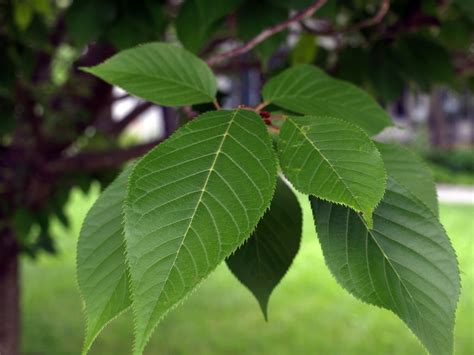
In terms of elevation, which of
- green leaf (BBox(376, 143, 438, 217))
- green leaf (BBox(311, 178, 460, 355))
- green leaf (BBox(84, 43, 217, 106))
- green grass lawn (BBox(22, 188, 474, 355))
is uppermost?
green leaf (BBox(84, 43, 217, 106))

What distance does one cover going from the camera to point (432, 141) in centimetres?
1410

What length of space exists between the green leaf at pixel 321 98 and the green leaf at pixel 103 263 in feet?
0.67

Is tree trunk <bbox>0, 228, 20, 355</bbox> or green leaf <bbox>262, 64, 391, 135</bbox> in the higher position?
green leaf <bbox>262, 64, 391, 135</bbox>

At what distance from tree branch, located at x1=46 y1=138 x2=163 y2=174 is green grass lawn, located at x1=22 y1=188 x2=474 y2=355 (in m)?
1.58

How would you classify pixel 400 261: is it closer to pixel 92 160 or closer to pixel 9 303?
pixel 92 160

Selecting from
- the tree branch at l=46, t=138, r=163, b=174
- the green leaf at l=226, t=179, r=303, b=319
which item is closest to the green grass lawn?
the tree branch at l=46, t=138, r=163, b=174

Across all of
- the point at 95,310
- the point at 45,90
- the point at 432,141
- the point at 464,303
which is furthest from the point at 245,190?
the point at 432,141

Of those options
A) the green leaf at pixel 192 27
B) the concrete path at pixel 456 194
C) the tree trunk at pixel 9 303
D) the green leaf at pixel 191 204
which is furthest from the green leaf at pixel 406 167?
the concrete path at pixel 456 194

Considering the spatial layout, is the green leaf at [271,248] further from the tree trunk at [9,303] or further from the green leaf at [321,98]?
the tree trunk at [9,303]

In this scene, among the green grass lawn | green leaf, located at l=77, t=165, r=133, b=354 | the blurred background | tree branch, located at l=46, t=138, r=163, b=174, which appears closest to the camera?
green leaf, located at l=77, t=165, r=133, b=354

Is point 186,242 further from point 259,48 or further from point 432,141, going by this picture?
point 432,141

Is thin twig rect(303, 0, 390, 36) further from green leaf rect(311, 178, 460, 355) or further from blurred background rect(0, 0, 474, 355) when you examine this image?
green leaf rect(311, 178, 460, 355)

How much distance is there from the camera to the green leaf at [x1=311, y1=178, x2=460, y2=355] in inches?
22.8

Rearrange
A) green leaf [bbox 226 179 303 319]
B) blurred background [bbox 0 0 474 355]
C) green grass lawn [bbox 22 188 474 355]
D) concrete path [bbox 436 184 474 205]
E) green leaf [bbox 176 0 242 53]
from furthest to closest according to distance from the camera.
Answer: concrete path [bbox 436 184 474 205], green grass lawn [bbox 22 188 474 355], blurred background [bbox 0 0 474 355], green leaf [bbox 176 0 242 53], green leaf [bbox 226 179 303 319]
